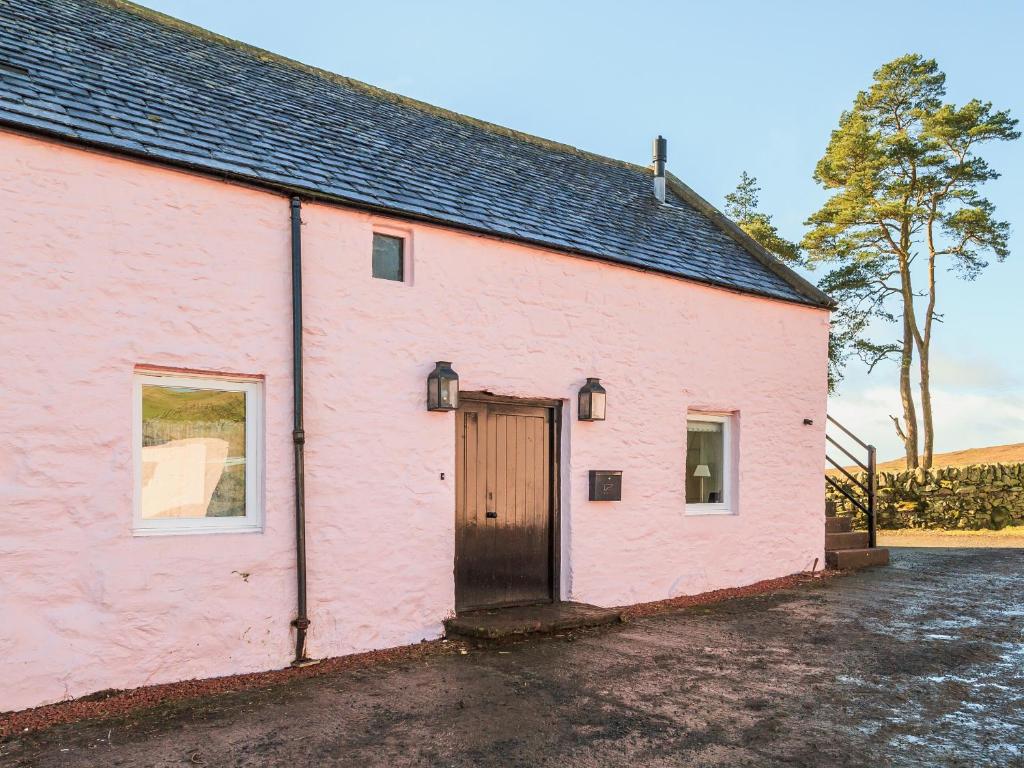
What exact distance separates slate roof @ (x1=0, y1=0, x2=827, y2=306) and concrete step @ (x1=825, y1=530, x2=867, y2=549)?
3.52m

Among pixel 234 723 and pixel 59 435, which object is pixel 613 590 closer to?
Result: pixel 234 723

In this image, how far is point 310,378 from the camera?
6.83 m

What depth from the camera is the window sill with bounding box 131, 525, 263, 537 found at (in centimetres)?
601

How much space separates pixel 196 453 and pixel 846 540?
9877mm

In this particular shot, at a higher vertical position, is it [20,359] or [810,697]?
[20,359]

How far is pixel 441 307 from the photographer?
770 cm

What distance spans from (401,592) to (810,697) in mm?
3368

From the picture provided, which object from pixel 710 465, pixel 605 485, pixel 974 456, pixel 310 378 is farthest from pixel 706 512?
pixel 974 456

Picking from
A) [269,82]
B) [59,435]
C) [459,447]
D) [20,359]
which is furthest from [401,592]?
[269,82]

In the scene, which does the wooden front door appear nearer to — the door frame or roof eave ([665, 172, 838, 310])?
the door frame

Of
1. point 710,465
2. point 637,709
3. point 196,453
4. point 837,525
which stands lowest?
point 637,709

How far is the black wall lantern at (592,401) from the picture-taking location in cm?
865

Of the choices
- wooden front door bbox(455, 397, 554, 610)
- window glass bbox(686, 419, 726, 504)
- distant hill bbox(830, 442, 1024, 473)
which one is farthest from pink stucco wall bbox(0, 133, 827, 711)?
distant hill bbox(830, 442, 1024, 473)

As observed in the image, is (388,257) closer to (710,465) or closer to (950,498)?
(710,465)
